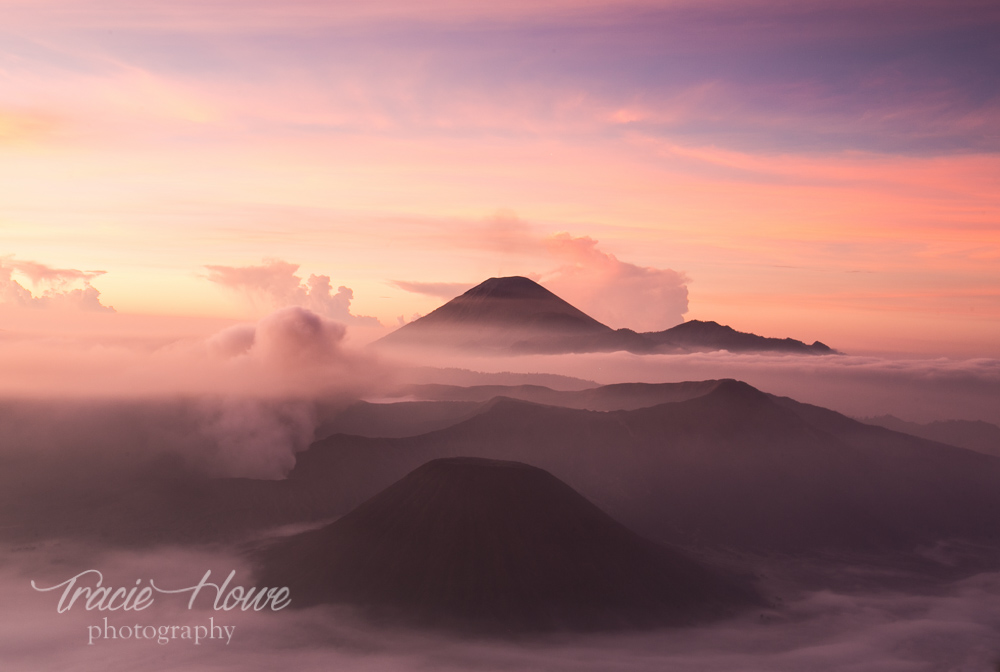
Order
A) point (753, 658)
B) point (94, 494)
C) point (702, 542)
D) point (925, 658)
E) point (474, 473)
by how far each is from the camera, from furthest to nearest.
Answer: point (94, 494), point (702, 542), point (474, 473), point (925, 658), point (753, 658)

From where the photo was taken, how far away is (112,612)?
Answer: 405ft

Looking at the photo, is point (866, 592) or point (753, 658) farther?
point (866, 592)

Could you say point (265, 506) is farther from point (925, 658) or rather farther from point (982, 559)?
point (982, 559)

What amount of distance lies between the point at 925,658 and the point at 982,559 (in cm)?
8206

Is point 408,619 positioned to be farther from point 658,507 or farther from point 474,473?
point 658,507

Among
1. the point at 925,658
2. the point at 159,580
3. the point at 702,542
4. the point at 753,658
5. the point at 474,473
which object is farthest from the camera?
the point at 702,542

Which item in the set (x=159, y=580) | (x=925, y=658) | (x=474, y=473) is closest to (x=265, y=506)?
(x=159, y=580)

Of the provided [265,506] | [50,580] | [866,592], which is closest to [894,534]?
[866,592]

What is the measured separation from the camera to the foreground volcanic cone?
351 feet

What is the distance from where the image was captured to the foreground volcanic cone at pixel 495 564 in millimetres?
107125

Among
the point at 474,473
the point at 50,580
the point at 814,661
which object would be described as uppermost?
the point at 474,473

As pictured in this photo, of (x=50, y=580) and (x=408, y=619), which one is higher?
(x=408, y=619)

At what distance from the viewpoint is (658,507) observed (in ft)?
609

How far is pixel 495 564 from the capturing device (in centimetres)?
11125
